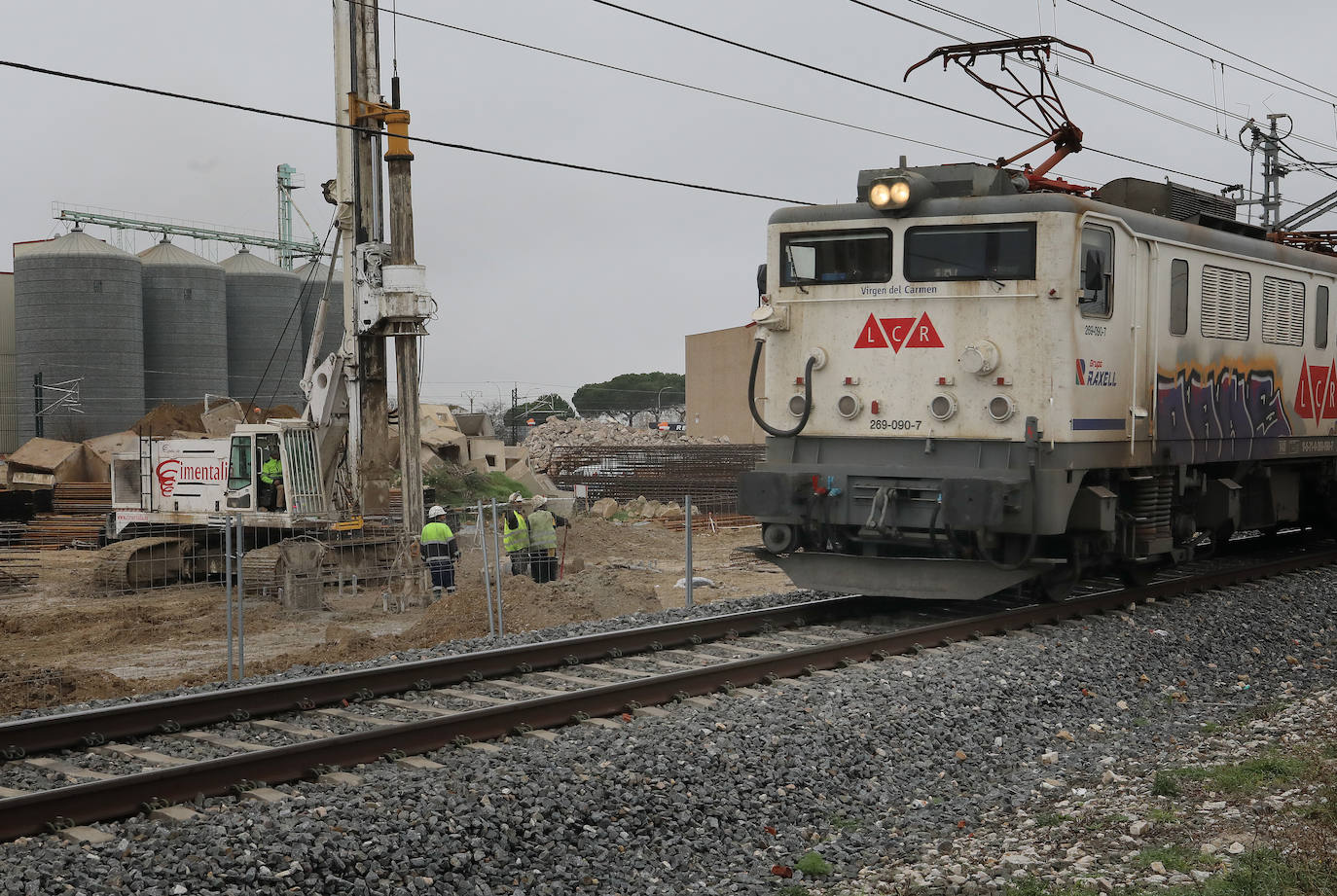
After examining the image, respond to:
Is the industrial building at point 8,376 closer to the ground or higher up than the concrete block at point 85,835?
higher up

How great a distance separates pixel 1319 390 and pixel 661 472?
80.7 feet

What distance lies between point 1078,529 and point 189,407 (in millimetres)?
24333

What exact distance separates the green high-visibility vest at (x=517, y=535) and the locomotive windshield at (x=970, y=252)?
8329mm

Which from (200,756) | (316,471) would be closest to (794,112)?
(316,471)

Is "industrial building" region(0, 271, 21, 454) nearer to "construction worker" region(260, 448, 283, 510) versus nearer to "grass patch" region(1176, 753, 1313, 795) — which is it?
"construction worker" region(260, 448, 283, 510)

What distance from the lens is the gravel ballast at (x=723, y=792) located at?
223 inches

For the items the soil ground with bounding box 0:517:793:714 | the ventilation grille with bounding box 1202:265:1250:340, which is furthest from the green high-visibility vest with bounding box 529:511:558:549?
the ventilation grille with bounding box 1202:265:1250:340

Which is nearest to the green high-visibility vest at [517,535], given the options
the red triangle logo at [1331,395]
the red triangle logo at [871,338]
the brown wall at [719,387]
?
the red triangle logo at [871,338]

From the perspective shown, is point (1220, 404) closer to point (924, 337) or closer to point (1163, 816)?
point (924, 337)

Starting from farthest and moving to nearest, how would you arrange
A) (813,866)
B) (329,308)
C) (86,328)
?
(329,308) → (86,328) → (813,866)

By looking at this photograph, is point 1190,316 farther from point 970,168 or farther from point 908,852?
point 908,852

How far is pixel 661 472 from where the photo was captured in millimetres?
38469

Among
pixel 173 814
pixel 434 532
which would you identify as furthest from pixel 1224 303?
pixel 173 814

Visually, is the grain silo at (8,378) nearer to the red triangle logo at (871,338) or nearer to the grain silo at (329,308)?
the grain silo at (329,308)
